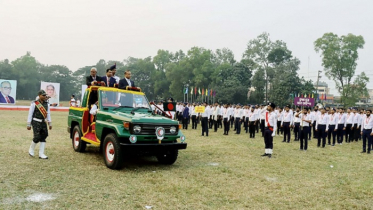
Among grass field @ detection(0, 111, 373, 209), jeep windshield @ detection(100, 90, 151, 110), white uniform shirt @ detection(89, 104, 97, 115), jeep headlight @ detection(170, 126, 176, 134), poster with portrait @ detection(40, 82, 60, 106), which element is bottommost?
grass field @ detection(0, 111, 373, 209)

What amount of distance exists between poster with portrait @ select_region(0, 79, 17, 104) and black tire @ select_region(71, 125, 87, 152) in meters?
29.2

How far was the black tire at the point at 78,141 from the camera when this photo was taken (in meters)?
9.06

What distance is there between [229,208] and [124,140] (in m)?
3.12

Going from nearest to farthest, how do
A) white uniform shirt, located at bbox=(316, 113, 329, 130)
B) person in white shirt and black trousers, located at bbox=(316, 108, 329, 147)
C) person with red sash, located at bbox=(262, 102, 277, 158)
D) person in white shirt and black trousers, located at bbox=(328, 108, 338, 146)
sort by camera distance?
person with red sash, located at bbox=(262, 102, 277, 158) → person in white shirt and black trousers, located at bbox=(316, 108, 329, 147) → white uniform shirt, located at bbox=(316, 113, 329, 130) → person in white shirt and black trousers, located at bbox=(328, 108, 338, 146)

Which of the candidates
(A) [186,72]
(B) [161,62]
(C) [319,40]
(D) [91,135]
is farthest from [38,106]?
(B) [161,62]

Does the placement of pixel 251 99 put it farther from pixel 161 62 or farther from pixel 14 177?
pixel 14 177

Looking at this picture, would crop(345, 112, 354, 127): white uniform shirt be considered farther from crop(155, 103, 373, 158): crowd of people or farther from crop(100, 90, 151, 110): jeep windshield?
crop(100, 90, 151, 110): jeep windshield

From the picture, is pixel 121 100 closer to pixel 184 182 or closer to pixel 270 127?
pixel 184 182

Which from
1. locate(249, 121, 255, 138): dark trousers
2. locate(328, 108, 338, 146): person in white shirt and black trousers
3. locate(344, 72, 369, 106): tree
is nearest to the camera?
locate(328, 108, 338, 146): person in white shirt and black trousers

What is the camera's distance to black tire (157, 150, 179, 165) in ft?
26.1

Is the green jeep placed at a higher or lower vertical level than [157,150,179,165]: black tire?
higher

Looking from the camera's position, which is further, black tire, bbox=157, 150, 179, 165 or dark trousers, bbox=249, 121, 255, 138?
dark trousers, bbox=249, 121, 255, 138

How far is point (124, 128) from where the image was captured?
7.02 m

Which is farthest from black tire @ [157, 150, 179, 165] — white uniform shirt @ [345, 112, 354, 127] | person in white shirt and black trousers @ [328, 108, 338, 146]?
white uniform shirt @ [345, 112, 354, 127]
